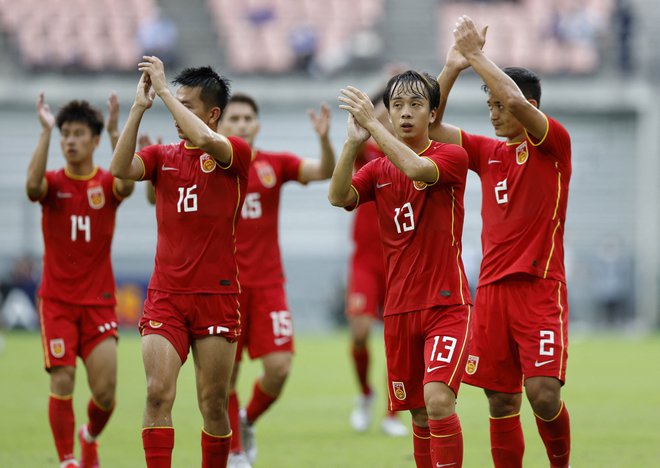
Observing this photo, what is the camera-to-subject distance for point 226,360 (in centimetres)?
705

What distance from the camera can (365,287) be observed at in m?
11.6

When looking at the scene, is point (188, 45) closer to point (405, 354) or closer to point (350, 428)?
point (350, 428)

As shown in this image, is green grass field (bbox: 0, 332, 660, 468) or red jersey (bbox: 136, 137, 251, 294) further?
green grass field (bbox: 0, 332, 660, 468)

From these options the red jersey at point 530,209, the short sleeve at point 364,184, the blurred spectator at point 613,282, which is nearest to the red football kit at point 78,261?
the short sleeve at point 364,184

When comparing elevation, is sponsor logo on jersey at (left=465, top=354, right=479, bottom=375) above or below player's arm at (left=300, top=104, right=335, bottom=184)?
below

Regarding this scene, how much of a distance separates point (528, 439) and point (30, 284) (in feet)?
55.0

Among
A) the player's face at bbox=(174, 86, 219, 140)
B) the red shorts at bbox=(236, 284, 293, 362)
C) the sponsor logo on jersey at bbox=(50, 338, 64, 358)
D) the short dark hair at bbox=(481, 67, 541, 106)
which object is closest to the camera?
the player's face at bbox=(174, 86, 219, 140)

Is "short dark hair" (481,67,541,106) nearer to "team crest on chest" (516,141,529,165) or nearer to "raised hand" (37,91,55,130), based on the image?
"team crest on chest" (516,141,529,165)

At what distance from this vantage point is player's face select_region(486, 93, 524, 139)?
7.21 metres

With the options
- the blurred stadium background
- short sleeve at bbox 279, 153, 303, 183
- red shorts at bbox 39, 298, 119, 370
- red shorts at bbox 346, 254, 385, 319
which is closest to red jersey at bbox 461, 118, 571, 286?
short sleeve at bbox 279, 153, 303, 183

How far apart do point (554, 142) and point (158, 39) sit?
2172cm

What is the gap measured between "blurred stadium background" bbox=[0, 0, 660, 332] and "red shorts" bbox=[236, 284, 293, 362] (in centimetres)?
1764

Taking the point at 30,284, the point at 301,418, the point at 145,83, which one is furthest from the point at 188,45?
the point at 145,83

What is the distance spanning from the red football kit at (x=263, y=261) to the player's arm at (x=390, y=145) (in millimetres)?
2690
